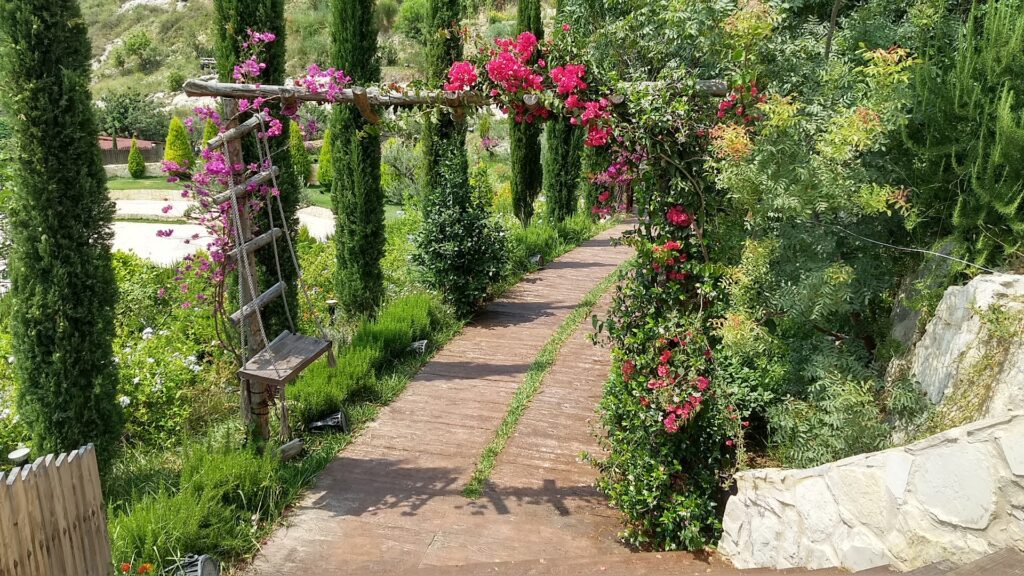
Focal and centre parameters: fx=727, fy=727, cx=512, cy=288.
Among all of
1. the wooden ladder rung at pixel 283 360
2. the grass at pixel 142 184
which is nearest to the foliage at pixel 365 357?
the wooden ladder rung at pixel 283 360

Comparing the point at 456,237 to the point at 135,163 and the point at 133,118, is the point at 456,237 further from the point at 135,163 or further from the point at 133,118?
the point at 133,118

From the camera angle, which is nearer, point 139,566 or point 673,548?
point 139,566

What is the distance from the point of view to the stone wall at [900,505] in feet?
8.36

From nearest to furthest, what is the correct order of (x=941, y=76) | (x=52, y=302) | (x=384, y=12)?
(x=941, y=76) → (x=52, y=302) → (x=384, y=12)

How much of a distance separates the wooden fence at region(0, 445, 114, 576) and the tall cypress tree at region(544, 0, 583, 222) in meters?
11.2

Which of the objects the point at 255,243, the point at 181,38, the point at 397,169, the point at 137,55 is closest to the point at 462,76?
the point at 255,243

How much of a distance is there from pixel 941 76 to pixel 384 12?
42.4m

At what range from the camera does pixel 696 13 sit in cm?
431

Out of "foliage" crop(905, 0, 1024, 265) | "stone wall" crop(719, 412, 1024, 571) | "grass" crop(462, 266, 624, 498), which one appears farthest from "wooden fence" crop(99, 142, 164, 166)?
"stone wall" crop(719, 412, 1024, 571)

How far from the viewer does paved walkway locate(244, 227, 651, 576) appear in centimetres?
411

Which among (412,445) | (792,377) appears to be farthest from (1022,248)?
(412,445)

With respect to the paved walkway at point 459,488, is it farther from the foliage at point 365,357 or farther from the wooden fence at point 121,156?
the wooden fence at point 121,156

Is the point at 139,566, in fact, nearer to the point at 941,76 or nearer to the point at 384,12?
the point at 941,76

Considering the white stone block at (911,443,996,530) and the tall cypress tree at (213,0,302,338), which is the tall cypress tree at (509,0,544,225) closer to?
the tall cypress tree at (213,0,302,338)
